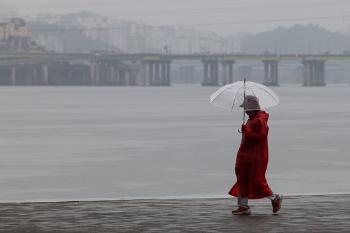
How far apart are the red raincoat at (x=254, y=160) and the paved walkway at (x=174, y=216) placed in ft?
1.20

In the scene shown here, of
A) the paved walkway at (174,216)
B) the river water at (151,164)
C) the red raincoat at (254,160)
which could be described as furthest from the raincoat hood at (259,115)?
the river water at (151,164)

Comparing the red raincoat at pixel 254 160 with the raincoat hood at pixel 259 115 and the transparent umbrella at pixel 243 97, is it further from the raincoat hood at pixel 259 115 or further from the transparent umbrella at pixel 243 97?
the transparent umbrella at pixel 243 97

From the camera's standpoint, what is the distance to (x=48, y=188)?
22125 millimetres

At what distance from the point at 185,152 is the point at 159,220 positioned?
21.6 metres

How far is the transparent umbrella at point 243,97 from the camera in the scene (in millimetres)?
14852

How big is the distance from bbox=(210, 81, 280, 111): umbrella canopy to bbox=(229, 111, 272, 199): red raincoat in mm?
167

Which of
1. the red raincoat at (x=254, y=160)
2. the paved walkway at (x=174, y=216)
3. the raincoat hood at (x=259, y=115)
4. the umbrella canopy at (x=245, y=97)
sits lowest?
the paved walkway at (x=174, y=216)

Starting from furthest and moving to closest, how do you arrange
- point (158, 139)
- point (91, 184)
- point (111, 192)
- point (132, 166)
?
point (158, 139), point (132, 166), point (91, 184), point (111, 192)

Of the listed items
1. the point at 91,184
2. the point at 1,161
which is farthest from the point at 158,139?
the point at 91,184

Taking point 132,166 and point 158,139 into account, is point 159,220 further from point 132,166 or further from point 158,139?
point 158,139

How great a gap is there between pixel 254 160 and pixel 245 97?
2.91 feet

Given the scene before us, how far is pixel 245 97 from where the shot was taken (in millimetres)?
14898

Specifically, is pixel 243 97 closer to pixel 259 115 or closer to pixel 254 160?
pixel 259 115

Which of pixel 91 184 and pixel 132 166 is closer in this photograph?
pixel 91 184
